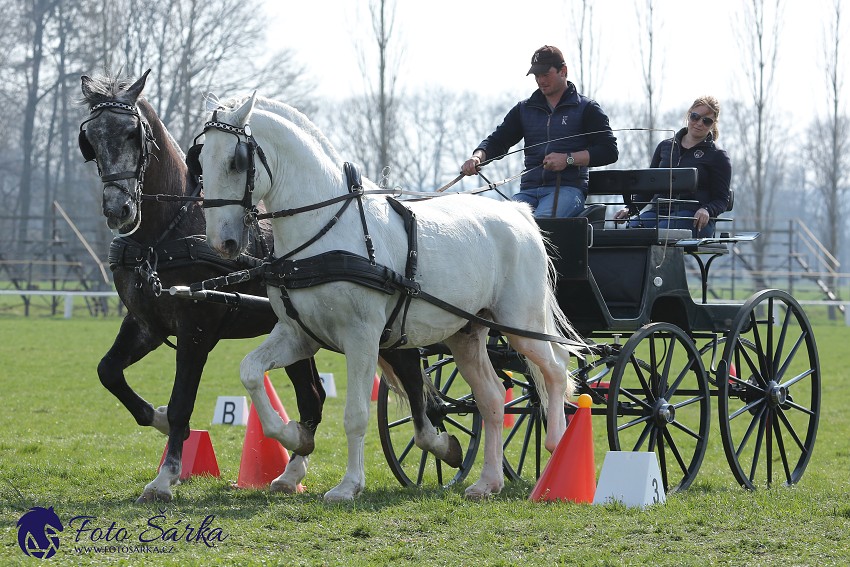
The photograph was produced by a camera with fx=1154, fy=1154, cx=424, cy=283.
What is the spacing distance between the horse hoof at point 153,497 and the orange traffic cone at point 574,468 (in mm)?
1874

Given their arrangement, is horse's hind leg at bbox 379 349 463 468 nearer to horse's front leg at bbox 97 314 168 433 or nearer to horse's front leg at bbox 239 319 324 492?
horse's front leg at bbox 239 319 324 492

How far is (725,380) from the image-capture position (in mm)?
6805

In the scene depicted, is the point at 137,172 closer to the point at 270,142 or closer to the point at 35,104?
the point at 270,142

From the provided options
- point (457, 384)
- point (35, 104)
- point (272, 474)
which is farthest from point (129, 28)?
point (272, 474)

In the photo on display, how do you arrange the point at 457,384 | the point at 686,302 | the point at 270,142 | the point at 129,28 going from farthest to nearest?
the point at 129,28
the point at 457,384
the point at 686,302
the point at 270,142

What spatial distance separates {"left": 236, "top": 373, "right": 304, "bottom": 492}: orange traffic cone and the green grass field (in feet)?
0.45

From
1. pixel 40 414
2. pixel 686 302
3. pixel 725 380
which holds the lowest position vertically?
pixel 40 414

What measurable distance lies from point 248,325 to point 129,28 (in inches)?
1178

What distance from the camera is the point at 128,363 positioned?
267 inches

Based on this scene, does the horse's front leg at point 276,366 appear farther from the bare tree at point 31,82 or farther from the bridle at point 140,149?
the bare tree at point 31,82

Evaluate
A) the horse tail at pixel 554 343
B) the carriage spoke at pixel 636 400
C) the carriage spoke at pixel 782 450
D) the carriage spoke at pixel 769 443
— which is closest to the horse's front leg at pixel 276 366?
the horse tail at pixel 554 343

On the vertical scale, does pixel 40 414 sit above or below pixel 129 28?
below

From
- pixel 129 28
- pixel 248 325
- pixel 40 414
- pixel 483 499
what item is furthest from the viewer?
pixel 129 28

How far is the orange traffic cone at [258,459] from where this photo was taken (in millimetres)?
6789
